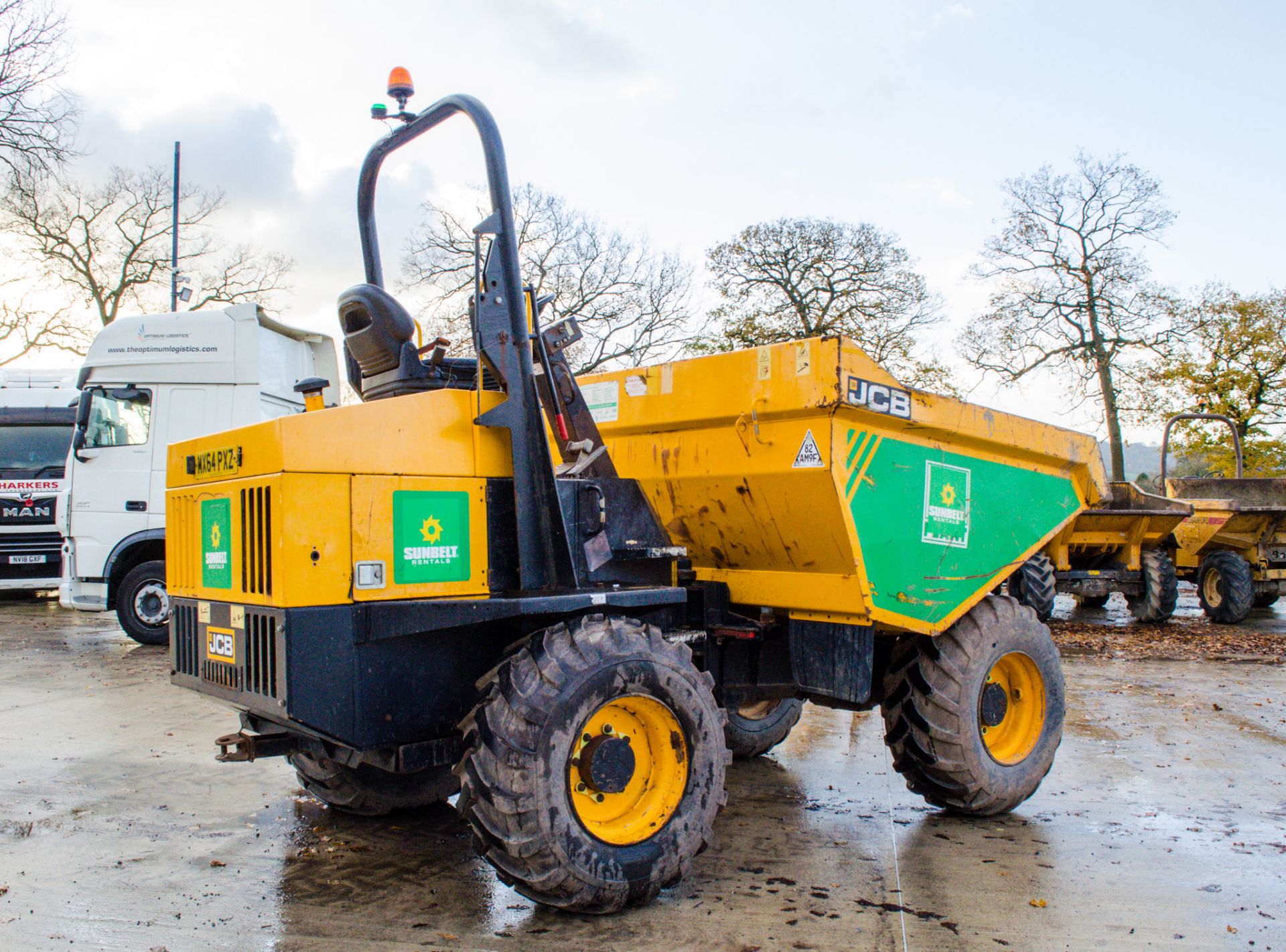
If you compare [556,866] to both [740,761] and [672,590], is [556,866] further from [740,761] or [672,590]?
[740,761]

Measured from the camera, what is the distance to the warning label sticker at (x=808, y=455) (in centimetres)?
436

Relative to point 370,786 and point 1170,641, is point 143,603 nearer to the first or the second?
point 370,786

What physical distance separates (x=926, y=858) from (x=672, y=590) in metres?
1.60

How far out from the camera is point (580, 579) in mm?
4137

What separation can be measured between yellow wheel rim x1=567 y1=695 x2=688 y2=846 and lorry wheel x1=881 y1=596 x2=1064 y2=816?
1545 mm


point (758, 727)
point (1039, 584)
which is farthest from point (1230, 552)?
point (758, 727)

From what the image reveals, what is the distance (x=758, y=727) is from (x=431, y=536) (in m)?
2.99

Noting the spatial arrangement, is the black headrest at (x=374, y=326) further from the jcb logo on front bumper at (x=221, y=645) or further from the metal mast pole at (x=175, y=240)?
the metal mast pole at (x=175, y=240)

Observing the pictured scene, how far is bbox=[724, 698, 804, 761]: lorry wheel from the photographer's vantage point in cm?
605

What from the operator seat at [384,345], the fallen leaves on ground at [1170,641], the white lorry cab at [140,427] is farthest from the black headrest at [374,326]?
the fallen leaves on ground at [1170,641]

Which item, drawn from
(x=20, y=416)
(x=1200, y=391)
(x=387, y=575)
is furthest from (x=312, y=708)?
(x=1200, y=391)

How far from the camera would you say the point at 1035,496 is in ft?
18.3

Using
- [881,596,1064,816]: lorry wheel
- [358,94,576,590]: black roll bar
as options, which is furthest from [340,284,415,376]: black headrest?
[881,596,1064,816]: lorry wheel

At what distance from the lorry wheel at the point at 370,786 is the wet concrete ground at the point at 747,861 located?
9 cm
